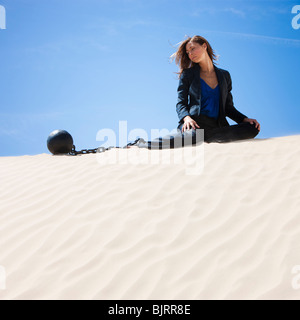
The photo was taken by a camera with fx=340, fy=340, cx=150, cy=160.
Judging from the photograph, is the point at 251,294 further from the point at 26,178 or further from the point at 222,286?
the point at 26,178

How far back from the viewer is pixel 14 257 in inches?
129

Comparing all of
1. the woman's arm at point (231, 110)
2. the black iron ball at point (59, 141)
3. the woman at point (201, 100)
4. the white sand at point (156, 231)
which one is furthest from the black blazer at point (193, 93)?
the black iron ball at point (59, 141)

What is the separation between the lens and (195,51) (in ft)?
19.6

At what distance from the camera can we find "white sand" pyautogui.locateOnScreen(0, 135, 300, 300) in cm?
275

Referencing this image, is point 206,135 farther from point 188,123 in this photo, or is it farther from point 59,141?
point 59,141

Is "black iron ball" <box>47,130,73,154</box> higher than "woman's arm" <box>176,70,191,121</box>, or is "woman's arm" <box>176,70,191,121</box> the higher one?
"woman's arm" <box>176,70,191,121</box>

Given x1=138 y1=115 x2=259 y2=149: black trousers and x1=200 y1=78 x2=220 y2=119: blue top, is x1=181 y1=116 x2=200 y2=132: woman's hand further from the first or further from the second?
x1=200 y1=78 x2=220 y2=119: blue top

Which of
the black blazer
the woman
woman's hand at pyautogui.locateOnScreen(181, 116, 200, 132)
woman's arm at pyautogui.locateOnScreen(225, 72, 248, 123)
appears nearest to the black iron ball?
the woman

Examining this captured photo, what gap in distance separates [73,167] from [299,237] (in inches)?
141

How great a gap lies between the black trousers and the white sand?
0.83 metres

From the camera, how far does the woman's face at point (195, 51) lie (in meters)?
5.96

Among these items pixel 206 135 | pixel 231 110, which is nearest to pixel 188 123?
pixel 206 135

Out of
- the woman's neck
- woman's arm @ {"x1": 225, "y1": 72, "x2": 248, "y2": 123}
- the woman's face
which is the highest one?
the woman's face

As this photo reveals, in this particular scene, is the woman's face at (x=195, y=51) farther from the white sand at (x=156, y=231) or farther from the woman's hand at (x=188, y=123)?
the white sand at (x=156, y=231)
